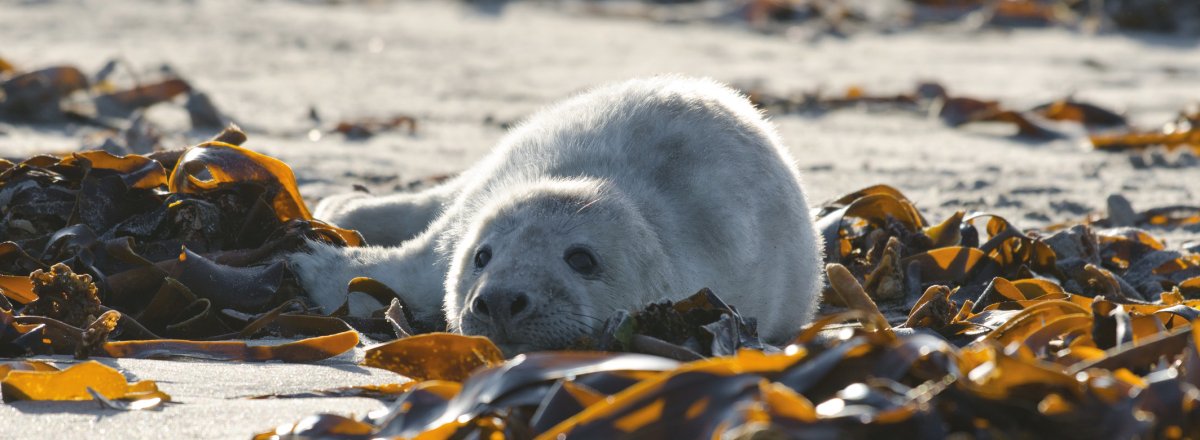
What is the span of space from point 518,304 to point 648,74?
6460mm

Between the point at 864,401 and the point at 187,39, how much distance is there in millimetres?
9104

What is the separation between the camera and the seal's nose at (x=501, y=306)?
3.11 meters

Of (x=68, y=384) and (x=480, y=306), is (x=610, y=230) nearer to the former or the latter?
(x=480, y=306)

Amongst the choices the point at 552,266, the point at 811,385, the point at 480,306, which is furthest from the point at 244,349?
the point at 811,385

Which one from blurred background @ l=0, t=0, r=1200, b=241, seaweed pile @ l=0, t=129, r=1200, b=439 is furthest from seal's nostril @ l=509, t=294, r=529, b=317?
blurred background @ l=0, t=0, r=1200, b=241

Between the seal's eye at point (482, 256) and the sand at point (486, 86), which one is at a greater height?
the seal's eye at point (482, 256)

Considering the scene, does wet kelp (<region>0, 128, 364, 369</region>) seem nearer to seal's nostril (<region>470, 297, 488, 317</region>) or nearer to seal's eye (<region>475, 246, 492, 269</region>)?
seal's nostril (<region>470, 297, 488, 317</region>)

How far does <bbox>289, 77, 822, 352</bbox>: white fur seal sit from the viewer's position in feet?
10.7

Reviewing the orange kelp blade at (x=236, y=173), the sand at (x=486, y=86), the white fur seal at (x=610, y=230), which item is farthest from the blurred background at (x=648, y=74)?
the white fur seal at (x=610, y=230)

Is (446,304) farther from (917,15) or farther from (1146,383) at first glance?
(917,15)

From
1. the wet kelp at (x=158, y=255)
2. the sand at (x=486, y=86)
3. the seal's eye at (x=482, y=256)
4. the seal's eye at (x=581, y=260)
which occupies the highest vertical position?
the seal's eye at (x=581, y=260)

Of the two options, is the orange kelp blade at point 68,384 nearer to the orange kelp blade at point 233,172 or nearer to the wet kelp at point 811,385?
the wet kelp at point 811,385

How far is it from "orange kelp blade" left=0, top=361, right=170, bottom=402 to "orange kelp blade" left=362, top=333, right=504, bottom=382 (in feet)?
1.46

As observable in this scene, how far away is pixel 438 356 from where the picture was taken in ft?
9.10
